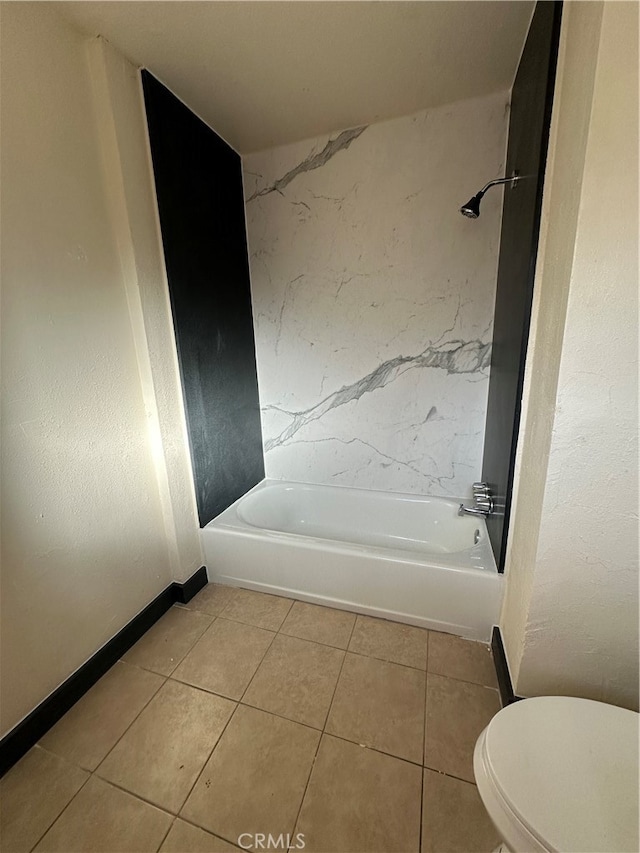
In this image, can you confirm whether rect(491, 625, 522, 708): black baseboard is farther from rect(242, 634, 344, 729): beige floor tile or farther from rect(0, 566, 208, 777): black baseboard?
rect(0, 566, 208, 777): black baseboard

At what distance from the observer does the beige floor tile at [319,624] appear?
58.5 inches

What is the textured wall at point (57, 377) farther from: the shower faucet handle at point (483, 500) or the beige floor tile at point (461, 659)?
the shower faucet handle at point (483, 500)

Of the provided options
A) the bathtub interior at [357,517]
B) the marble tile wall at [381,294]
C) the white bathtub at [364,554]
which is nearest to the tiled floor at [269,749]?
the white bathtub at [364,554]

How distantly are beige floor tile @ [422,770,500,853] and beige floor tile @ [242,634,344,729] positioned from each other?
36cm

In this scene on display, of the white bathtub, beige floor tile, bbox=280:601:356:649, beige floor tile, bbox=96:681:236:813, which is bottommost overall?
beige floor tile, bbox=96:681:236:813

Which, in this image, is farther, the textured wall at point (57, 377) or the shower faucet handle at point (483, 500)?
the shower faucet handle at point (483, 500)

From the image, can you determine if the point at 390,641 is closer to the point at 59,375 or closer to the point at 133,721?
the point at 133,721

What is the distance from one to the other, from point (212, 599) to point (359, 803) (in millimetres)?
1031

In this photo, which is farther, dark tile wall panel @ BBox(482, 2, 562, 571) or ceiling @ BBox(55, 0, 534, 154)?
ceiling @ BBox(55, 0, 534, 154)

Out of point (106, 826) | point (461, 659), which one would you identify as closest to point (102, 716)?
point (106, 826)

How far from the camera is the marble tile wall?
1.68 metres

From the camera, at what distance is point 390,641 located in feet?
4.78

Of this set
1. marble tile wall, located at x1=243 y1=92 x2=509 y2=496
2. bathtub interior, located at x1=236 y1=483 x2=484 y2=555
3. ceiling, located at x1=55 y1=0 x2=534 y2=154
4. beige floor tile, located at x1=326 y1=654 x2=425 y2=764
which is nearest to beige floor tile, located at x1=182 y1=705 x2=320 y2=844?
beige floor tile, located at x1=326 y1=654 x2=425 y2=764

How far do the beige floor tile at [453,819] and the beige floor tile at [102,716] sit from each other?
977 mm
